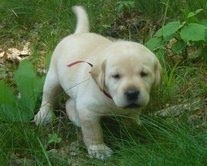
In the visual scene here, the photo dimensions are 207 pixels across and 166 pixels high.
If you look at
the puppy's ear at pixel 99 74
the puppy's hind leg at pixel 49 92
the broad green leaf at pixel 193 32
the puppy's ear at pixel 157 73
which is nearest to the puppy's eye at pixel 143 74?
the puppy's ear at pixel 157 73

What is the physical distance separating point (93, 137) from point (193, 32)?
112 centimetres

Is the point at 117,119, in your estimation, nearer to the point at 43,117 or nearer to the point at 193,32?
the point at 43,117

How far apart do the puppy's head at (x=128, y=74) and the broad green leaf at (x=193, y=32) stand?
74 cm

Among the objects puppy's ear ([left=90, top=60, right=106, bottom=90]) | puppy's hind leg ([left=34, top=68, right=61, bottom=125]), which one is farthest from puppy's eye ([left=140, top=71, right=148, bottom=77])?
puppy's hind leg ([left=34, top=68, right=61, bottom=125])

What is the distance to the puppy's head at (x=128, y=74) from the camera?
364 cm

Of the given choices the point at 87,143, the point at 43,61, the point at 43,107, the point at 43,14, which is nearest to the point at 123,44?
the point at 87,143

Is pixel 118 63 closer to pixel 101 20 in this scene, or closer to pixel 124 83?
pixel 124 83

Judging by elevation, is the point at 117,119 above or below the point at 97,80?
below

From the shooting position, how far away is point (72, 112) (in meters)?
4.41

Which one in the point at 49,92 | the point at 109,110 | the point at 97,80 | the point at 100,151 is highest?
the point at 97,80

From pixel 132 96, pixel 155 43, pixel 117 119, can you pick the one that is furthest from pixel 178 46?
pixel 132 96

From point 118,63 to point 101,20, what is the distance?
6.75 ft

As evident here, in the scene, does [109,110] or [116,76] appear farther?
[109,110]

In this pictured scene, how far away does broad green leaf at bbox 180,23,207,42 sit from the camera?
14.7 ft
